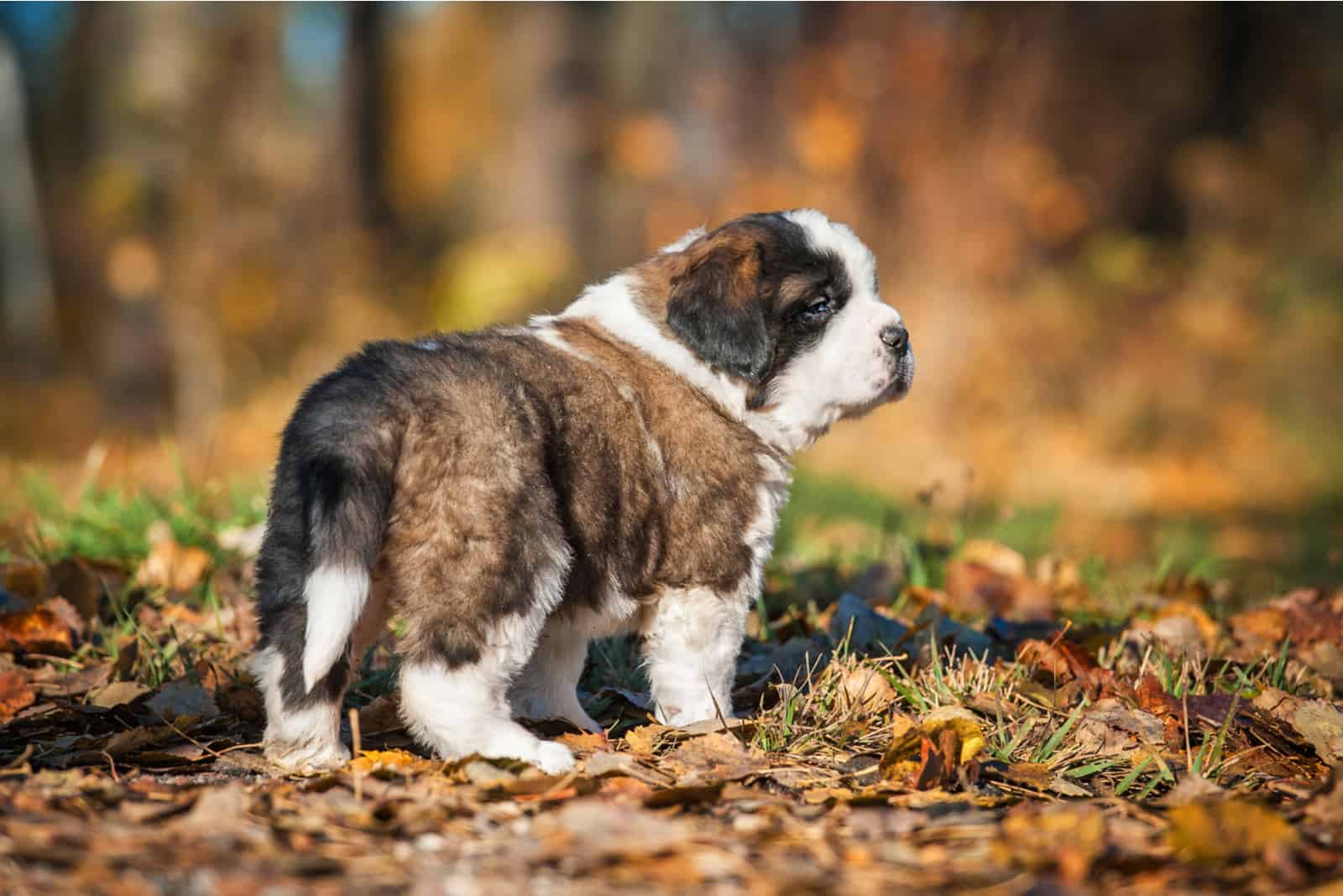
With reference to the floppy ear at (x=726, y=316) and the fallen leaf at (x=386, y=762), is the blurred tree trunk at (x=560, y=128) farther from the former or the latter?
the fallen leaf at (x=386, y=762)

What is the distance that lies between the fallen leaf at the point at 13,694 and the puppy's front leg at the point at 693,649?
192cm

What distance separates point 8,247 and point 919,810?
58.5 feet

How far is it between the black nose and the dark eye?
19 centimetres

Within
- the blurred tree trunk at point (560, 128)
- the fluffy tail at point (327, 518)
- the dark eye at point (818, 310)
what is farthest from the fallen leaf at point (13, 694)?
the blurred tree trunk at point (560, 128)

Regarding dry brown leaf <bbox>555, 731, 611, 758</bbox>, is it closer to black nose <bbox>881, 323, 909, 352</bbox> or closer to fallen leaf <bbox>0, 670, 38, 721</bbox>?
black nose <bbox>881, 323, 909, 352</bbox>

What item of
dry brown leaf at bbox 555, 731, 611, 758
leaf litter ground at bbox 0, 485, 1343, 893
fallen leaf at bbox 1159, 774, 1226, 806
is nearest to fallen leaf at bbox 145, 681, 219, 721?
leaf litter ground at bbox 0, 485, 1343, 893

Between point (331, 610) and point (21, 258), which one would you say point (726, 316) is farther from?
point (21, 258)

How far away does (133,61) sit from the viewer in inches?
591

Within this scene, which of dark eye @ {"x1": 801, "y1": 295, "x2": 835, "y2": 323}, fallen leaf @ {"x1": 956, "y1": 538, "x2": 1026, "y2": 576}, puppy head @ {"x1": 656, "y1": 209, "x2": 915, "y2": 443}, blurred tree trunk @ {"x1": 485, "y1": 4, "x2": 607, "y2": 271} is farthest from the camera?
blurred tree trunk @ {"x1": 485, "y1": 4, "x2": 607, "y2": 271}

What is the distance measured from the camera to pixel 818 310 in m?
4.19

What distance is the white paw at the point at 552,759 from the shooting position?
3350 mm

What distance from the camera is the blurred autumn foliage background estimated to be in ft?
41.2

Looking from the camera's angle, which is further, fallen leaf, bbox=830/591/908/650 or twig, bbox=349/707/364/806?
fallen leaf, bbox=830/591/908/650

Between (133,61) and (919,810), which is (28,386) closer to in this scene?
(133,61)
